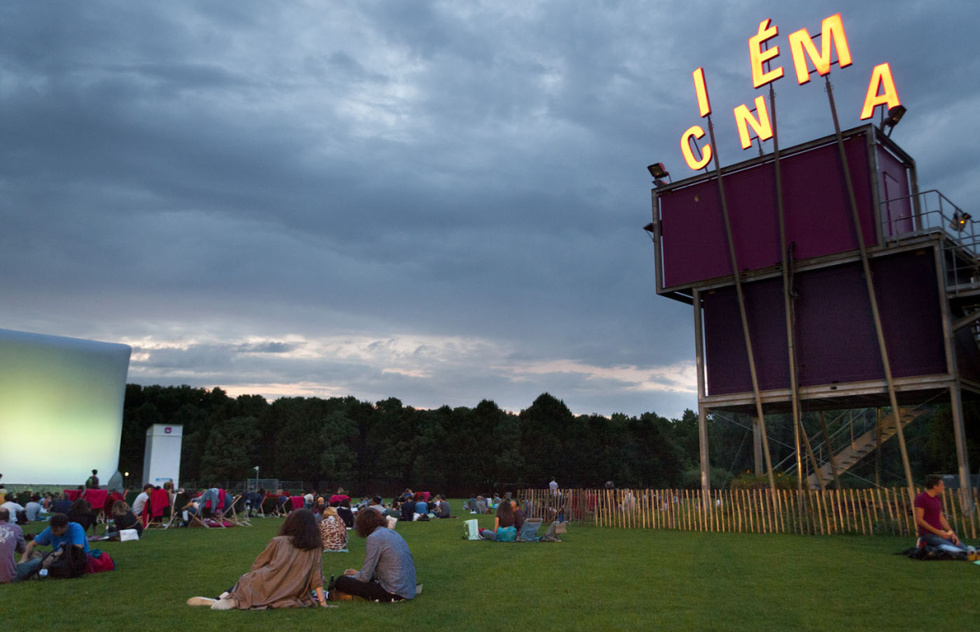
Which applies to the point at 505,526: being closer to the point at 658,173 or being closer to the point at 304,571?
the point at 304,571

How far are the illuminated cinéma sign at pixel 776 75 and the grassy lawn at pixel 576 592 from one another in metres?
15.7

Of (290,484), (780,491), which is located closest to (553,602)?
(780,491)

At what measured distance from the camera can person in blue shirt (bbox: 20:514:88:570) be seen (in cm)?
1016

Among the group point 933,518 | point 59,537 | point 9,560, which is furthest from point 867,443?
point 9,560

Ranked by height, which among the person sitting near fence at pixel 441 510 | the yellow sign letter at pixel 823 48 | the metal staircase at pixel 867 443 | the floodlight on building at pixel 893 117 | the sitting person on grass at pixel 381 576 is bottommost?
the person sitting near fence at pixel 441 510

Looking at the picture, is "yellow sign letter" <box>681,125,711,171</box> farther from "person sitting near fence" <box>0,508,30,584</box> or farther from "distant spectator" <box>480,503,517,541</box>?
"person sitting near fence" <box>0,508,30,584</box>

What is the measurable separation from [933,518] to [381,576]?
376 inches

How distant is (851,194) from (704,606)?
19.2 m

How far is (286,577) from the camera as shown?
780cm

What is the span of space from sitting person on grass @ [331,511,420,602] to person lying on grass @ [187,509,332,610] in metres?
0.47

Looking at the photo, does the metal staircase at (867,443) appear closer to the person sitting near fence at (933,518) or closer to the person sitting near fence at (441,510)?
the person sitting near fence at (933,518)

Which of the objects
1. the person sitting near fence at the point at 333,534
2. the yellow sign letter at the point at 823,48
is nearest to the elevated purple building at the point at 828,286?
the yellow sign letter at the point at 823,48

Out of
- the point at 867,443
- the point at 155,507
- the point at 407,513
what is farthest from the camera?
the point at 407,513

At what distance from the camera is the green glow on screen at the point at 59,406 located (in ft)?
170
